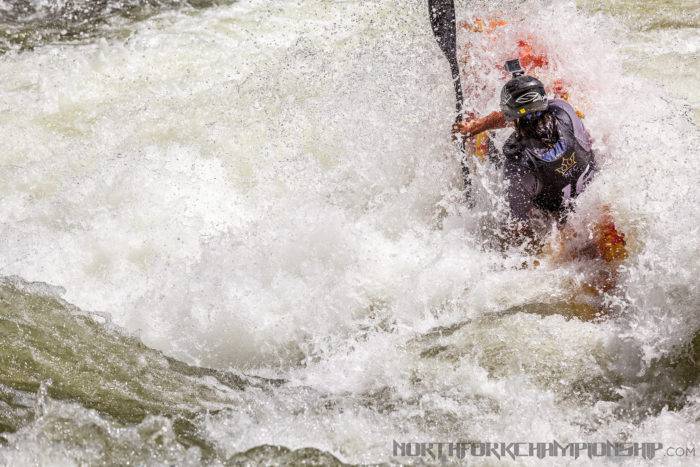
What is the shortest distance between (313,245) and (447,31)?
67.2 inches

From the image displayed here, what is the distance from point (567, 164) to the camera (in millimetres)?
3332

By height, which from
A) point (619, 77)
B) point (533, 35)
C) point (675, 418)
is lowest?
point (675, 418)

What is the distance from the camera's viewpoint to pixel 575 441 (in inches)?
104

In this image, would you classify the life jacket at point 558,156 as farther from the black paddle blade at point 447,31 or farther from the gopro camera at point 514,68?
the black paddle blade at point 447,31

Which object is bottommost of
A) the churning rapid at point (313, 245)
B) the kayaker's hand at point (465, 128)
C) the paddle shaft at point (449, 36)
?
the churning rapid at point (313, 245)

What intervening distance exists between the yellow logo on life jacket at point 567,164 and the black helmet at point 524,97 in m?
0.28

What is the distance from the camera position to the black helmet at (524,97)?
3.26 metres

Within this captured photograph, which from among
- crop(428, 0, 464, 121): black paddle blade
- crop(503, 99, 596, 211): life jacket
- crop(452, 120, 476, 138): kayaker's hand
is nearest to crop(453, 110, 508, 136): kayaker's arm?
crop(452, 120, 476, 138): kayaker's hand

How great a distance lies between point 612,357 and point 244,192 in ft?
8.09

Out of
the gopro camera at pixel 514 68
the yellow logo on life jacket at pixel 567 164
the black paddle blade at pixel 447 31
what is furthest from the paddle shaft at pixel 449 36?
the yellow logo on life jacket at pixel 567 164

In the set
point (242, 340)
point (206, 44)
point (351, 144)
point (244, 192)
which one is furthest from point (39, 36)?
point (242, 340)

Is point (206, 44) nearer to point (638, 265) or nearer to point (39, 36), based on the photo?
point (39, 36)

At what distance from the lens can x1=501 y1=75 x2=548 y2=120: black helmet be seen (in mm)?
3260

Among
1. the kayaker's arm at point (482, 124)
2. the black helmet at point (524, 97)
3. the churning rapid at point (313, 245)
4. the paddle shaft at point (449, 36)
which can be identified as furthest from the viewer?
the paddle shaft at point (449, 36)
